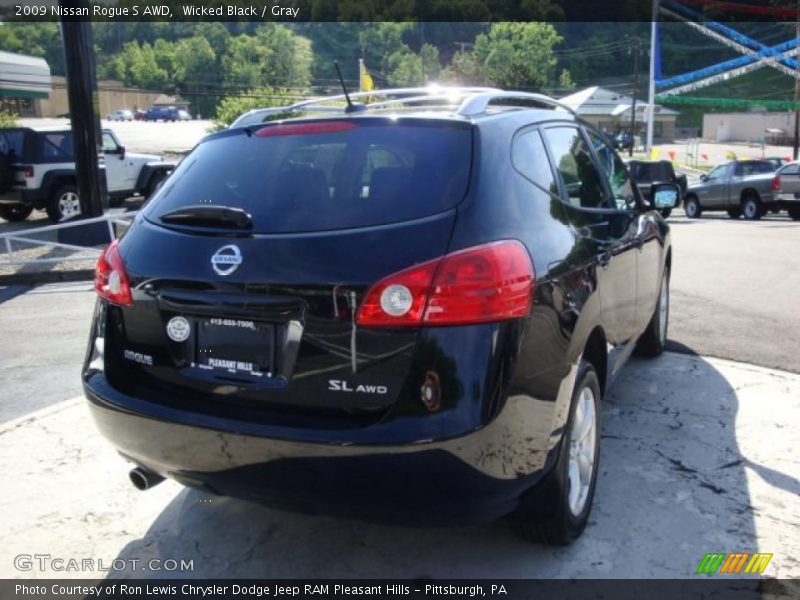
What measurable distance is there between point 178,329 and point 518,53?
11143cm

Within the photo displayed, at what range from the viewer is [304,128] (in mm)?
3000

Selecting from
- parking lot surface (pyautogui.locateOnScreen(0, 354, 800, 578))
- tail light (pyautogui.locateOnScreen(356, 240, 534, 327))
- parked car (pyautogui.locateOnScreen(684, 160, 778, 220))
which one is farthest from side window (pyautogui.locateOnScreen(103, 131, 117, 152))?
tail light (pyautogui.locateOnScreen(356, 240, 534, 327))

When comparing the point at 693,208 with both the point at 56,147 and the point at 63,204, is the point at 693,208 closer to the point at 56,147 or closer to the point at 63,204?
the point at 63,204

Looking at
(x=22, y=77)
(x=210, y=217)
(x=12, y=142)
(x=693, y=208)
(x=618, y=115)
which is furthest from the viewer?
(x=618, y=115)

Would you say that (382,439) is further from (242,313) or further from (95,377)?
(95,377)

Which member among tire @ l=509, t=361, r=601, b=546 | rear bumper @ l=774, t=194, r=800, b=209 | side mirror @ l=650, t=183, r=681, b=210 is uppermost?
side mirror @ l=650, t=183, r=681, b=210

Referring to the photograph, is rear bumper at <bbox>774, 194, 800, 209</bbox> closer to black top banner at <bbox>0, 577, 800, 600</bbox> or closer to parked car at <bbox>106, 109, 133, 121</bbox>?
black top banner at <bbox>0, 577, 800, 600</bbox>

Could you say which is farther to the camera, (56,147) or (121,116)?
(121,116)

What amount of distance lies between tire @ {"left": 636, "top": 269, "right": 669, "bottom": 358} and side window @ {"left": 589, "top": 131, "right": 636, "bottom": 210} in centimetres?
89

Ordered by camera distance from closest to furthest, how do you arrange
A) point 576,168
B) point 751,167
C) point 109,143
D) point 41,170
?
1. point 576,168
2. point 41,170
3. point 109,143
4. point 751,167

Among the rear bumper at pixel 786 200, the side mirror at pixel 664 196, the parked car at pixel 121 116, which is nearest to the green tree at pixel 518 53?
the parked car at pixel 121 116

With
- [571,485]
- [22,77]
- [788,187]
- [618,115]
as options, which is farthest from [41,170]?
[618,115]

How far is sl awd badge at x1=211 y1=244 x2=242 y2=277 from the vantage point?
2564 millimetres

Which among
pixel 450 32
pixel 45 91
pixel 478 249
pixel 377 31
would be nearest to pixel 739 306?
pixel 478 249
